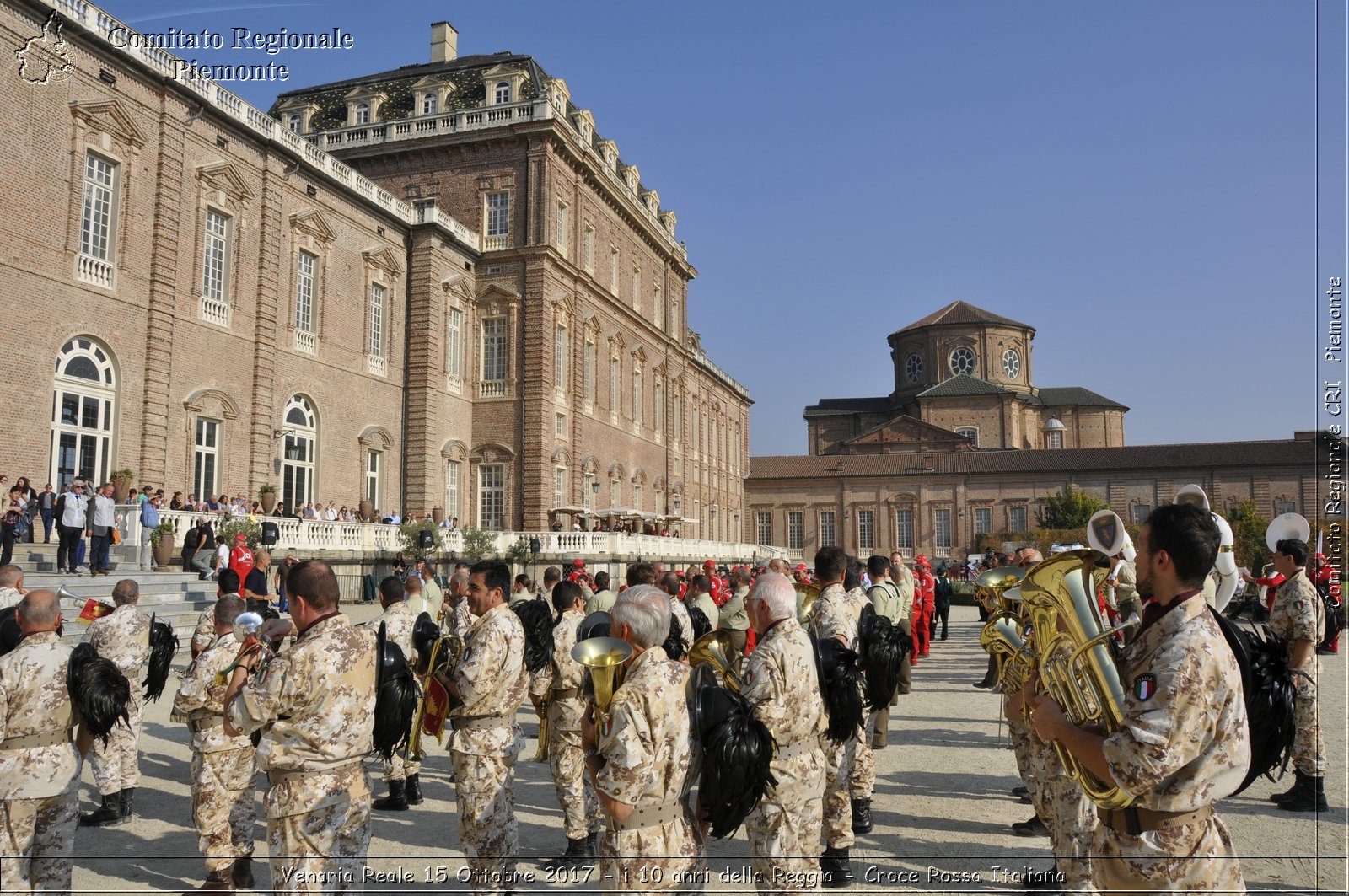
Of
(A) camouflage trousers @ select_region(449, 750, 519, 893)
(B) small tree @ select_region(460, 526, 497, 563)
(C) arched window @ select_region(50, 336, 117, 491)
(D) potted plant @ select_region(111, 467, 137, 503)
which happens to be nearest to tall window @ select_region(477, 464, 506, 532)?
Answer: (B) small tree @ select_region(460, 526, 497, 563)

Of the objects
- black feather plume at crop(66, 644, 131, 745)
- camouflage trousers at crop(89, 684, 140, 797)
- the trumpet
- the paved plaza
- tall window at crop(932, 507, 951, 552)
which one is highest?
tall window at crop(932, 507, 951, 552)

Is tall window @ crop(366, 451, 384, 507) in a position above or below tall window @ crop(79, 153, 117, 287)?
below

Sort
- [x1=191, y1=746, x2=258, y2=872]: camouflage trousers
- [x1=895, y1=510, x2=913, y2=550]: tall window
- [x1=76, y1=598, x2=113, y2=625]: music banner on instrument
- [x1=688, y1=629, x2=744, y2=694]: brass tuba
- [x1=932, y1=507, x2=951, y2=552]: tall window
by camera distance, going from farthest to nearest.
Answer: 1. [x1=895, y1=510, x2=913, y2=550]: tall window
2. [x1=932, y1=507, x2=951, y2=552]: tall window
3. [x1=76, y1=598, x2=113, y2=625]: music banner on instrument
4. [x1=191, y1=746, x2=258, y2=872]: camouflage trousers
5. [x1=688, y1=629, x2=744, y2=694]: brass tuba

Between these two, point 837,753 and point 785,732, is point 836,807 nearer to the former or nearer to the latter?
point 837,753

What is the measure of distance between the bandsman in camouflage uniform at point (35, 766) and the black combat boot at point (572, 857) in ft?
9.23

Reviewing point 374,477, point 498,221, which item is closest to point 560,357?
point 498,221

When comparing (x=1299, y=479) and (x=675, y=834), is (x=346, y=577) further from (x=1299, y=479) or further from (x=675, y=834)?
(x=1299, y=479)

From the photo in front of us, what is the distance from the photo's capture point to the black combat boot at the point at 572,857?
6289 millimetres

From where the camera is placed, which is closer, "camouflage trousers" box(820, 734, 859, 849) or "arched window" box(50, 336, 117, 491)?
"camouflage trousers" box(820, 734, 859, 849)

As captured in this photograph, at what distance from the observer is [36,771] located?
468cm

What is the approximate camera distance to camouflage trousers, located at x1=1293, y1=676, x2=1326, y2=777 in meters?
7.36

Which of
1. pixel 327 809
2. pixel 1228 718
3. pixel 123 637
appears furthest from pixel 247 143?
pixel 1228 718

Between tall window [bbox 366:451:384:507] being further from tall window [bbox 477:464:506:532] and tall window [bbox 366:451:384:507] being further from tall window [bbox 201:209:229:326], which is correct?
tall window [bbox 201:209:229:326]

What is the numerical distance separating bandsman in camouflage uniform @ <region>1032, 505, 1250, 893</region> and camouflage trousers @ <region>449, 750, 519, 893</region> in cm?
323
